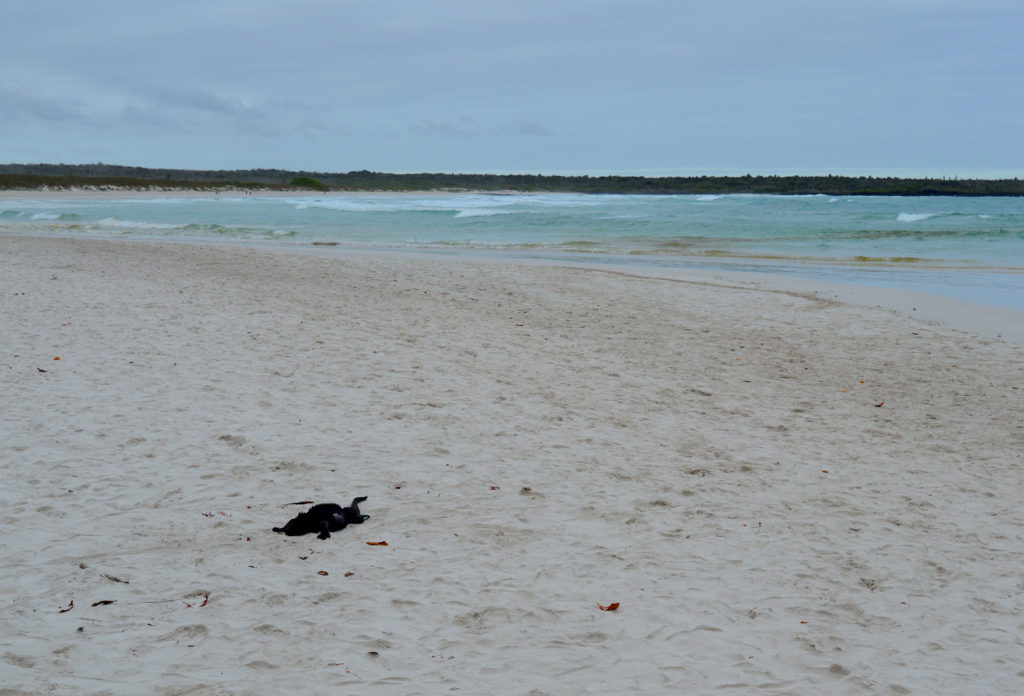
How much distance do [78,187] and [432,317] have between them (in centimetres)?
6218

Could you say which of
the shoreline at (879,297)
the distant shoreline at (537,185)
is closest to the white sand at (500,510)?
the shoreline at (879,297)

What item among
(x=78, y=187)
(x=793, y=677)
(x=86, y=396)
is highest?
(x=78, y=187)

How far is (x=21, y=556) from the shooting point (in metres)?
3.50

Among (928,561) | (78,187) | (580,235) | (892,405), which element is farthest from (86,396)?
(78,187)

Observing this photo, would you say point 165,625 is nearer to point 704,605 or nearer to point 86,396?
point 704,605

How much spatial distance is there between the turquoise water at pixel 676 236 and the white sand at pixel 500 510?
8.24 metres

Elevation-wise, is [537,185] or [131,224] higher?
[537,185]

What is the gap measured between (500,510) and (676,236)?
24.3m

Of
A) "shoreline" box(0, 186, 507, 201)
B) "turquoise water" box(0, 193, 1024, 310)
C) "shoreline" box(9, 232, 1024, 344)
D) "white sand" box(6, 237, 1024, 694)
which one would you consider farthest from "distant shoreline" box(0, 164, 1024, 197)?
"white sand" box(6, 237, 1024, 694)

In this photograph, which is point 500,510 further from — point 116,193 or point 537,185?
point 537,185

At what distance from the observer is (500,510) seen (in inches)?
167

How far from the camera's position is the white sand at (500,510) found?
2.91 m

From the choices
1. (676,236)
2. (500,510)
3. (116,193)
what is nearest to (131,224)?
(676,236)

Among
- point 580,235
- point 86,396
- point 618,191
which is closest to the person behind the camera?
point 86,396
